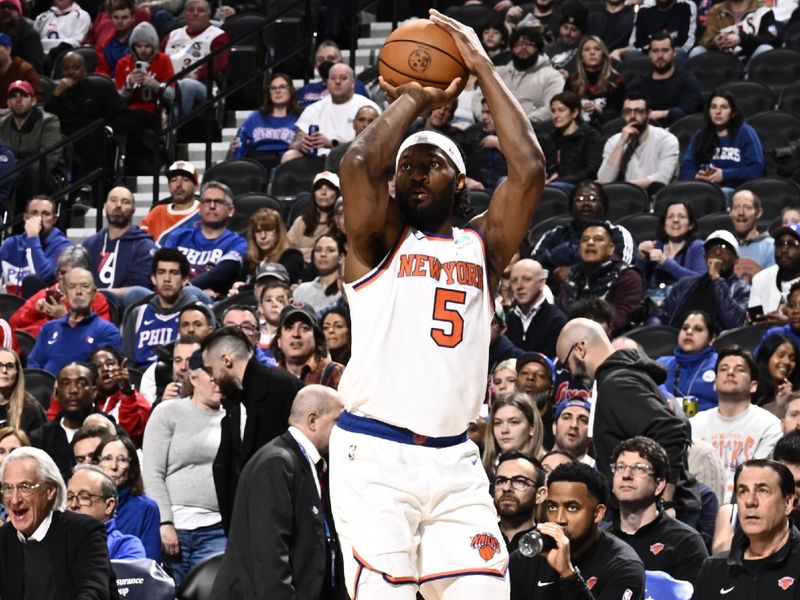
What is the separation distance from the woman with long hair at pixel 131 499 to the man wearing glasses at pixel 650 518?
2.55 metres

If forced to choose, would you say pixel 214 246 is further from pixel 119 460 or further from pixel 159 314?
pixel 119 460

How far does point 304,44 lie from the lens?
1519cm

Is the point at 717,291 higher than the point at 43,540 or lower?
higher

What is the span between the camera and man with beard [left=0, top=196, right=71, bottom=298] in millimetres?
12539

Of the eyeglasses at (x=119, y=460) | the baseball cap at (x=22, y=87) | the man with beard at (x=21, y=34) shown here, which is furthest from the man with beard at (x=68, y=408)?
the man with beard at (x=21, y=34)

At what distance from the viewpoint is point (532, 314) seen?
33.2 ft

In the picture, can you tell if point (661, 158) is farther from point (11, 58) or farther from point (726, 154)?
point (11, 58)

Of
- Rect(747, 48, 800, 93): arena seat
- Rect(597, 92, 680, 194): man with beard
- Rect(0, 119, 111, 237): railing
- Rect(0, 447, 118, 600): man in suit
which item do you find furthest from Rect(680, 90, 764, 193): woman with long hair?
Rect(0, 447, 118, 600): man in suit

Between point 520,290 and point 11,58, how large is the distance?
24.3 feet

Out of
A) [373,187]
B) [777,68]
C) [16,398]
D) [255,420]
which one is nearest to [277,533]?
[255,420]

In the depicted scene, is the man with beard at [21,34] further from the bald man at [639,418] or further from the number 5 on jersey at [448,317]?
the number 5 on jersey at [448,317]

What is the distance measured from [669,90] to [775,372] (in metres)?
4.59

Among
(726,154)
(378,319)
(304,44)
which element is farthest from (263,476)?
(304,44)

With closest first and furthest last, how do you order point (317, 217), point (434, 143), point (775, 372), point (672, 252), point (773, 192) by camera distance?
1. point (434, 143)
2. point (775, 372)
3. point (672, 252)
4. point (773, 192)
5. point (317, 217)
